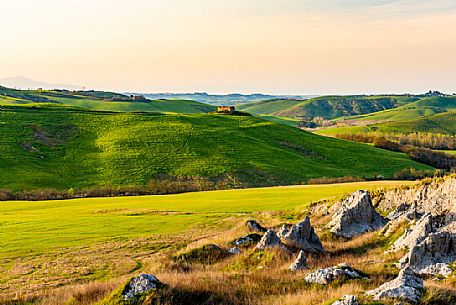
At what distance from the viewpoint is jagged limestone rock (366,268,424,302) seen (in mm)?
11906

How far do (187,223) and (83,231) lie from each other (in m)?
8.05

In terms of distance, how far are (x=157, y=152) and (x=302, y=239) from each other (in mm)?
89553

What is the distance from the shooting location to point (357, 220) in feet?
98.1

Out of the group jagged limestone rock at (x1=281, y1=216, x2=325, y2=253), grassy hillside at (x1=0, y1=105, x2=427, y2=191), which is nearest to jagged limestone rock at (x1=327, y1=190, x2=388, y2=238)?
jagged limestone rock at (x1=281, y1=216, x2=325, y2=253)

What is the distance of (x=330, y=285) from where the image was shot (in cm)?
1422

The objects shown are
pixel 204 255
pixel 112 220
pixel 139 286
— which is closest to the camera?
pixel 139 286

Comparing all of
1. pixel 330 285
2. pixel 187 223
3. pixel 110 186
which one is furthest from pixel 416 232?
pixel 110 186

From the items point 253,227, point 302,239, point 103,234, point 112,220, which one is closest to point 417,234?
point 302,239

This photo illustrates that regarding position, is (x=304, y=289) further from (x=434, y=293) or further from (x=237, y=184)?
(x=237, y=184)

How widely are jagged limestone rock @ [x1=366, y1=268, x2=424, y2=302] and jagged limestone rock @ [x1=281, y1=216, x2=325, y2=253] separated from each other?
1073 centimetres

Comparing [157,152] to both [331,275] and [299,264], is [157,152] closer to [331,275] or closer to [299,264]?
[299,264]

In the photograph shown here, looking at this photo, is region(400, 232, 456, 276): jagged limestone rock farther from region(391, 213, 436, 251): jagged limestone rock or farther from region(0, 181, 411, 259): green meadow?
region(0, 181, 411, 259): green meadow

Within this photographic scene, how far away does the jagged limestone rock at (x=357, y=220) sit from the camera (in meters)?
28.9

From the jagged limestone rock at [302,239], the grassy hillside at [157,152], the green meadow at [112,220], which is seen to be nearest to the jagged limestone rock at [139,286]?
the jagged limestone rock at [302,239]
